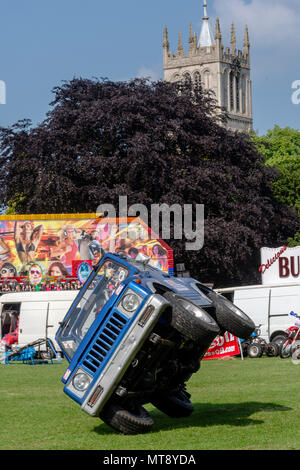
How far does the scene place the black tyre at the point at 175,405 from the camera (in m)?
13.5

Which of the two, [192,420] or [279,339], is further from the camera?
[279,339]

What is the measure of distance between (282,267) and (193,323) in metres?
25.3

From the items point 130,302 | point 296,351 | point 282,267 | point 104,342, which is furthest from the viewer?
point 282,267

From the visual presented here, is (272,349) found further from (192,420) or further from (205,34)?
(205,34)

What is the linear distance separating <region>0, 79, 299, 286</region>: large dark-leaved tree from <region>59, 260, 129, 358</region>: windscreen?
118 feet

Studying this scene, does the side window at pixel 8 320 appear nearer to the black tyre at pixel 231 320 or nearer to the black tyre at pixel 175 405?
the black tyre at pixel 175 405

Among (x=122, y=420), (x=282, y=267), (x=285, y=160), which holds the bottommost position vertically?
(x=122, y=420)

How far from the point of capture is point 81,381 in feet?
39.0

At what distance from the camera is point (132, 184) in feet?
166

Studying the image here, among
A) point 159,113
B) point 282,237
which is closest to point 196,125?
point 159,113

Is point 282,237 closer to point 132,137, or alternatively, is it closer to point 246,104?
point 132,137

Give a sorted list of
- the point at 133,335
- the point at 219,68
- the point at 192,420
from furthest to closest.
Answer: the point at 219,68
the point at 192,420
the point at 133,335

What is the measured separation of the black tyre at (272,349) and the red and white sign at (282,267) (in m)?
4.60

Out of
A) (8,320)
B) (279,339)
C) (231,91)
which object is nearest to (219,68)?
A: (231,91)
